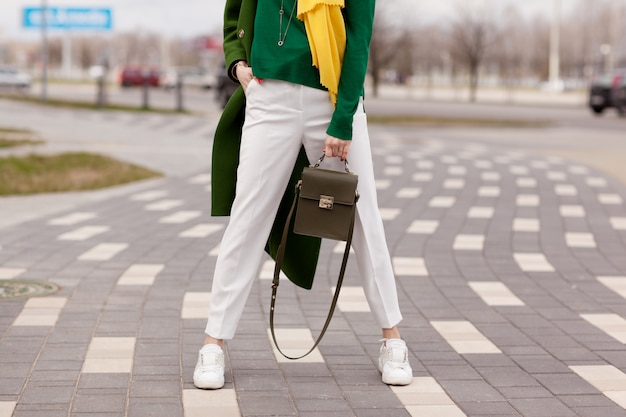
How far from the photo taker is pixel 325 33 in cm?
388

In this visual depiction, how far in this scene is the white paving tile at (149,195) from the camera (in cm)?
1007

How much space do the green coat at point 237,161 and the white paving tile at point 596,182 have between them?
785 centimetres

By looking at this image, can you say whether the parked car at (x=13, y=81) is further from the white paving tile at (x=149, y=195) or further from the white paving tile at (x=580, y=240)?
the white paving tile at (x=580, y=240)

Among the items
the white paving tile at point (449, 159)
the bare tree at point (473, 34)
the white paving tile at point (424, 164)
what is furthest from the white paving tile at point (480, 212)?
the bare tree at point (473, 34)

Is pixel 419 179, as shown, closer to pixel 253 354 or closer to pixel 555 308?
pixel 555 308

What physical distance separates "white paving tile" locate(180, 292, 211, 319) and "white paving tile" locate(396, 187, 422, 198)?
16.0 feet

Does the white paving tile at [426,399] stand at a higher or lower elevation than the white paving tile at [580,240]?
lower

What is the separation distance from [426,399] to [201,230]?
4.45 m

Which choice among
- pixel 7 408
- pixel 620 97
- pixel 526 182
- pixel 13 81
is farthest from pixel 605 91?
pixel 7 408

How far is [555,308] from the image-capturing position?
5652mm

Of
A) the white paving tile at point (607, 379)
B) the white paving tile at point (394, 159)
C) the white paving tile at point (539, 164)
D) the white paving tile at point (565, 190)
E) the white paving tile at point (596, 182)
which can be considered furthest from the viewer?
the white paving tile at point (394, 159)

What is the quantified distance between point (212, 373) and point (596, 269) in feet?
11.7

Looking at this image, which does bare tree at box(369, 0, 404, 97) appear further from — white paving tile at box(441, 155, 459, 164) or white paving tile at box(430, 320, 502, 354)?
white paving tile at box(430, 320, 502, 354)

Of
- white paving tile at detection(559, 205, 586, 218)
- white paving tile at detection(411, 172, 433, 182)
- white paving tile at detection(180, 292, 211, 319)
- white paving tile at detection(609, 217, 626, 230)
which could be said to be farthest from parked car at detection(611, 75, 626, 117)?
Answer: white paving tile at detection(180, 292, 211, 319)
